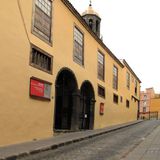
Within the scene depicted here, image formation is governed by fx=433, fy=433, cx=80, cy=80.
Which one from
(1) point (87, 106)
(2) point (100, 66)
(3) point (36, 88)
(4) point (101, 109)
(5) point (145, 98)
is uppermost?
(5) point (145, 98)

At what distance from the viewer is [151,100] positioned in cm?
10088

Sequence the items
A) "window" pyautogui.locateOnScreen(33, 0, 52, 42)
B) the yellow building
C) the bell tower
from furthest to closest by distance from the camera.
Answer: the bell tower
"window" pyautogui.locateOnScreen(33, 0, 52, 42)
the yellow building

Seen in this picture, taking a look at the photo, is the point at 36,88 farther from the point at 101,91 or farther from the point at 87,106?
the point at 101,91

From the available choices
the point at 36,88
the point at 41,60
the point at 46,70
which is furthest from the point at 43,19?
the point at 36,88

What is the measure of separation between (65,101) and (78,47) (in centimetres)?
363

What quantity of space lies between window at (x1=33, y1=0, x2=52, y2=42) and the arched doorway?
18.9 feet

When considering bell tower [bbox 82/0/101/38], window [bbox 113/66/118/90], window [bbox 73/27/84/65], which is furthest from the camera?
window [bbox 113/66/118/90]

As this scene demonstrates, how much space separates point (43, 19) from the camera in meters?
21.4

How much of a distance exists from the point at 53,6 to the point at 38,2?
2286 millimetres

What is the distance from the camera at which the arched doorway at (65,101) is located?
27.5 m

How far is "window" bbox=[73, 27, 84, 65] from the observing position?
90.1 feet

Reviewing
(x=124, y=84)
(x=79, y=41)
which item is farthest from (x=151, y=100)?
(x=79, y=41)

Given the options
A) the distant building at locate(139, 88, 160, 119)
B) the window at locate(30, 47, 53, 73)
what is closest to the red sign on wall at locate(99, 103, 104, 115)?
the window at locate(30, 47, 53, 73)

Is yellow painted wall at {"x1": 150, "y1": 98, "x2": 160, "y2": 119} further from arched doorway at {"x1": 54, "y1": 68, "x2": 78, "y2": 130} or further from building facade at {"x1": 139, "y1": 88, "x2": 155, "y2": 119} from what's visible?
arched doorway at {"x1": 54, "y1": 68, "x2": 78, "y2": 130}
